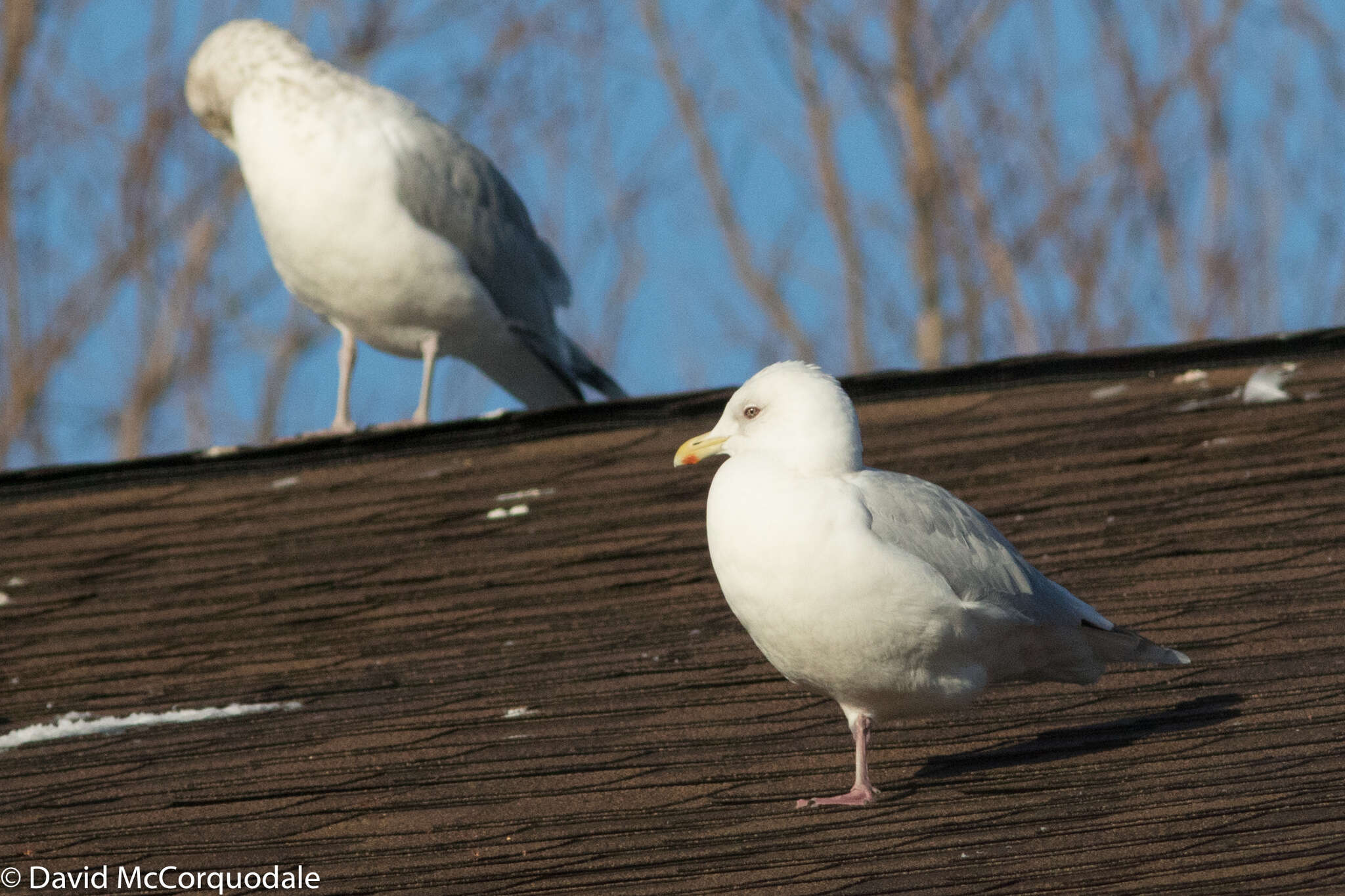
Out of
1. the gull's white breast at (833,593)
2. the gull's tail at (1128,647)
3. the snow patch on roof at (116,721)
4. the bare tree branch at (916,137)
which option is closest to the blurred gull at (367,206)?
the snow patch on roof at (116,721)

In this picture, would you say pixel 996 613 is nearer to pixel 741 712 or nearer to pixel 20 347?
pixel 741 712

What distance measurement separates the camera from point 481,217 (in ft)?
23.7

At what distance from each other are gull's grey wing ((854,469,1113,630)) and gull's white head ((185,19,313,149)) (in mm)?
4348

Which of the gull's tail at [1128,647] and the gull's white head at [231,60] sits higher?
the gull's white head at [231,60]

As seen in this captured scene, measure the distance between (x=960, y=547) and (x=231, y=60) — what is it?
4711mm

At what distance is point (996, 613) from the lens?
3.30m

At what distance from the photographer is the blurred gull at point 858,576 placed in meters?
3.14

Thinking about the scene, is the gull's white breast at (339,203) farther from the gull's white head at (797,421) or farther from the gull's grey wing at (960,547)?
the gull's grey wing at (960,547)

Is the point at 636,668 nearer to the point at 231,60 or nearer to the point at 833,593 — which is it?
the point at 833,593

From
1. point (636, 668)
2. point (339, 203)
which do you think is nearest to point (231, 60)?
point (339, 203)

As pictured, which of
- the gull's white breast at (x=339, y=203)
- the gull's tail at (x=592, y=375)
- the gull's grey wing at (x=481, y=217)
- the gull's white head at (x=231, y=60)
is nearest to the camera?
the gull's white breast at (x=339, y=203)

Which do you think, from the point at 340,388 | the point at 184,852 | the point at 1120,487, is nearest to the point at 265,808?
the point at 184,852

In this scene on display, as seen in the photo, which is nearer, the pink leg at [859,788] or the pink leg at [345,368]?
the pink leg at [859,788]

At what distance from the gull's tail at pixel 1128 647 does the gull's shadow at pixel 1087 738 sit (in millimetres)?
121
